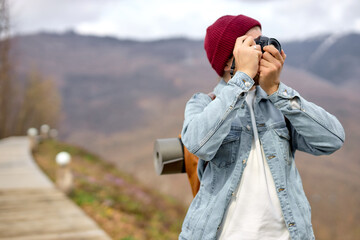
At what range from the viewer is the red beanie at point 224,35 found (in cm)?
126

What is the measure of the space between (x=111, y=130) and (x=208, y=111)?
39516 mm

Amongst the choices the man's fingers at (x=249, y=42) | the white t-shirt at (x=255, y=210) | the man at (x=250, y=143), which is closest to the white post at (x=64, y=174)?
the man at (x=250, y=143)

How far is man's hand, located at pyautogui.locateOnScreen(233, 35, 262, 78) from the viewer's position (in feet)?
3.65

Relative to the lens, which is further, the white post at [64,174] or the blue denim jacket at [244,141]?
the white post at [64,174]

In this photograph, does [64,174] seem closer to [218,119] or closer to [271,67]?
[218,119]

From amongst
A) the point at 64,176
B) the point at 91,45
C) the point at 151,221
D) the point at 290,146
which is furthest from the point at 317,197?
the point at 91,45

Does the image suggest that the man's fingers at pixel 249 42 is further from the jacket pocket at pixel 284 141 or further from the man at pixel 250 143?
the jacket pocket at pixel 284 141

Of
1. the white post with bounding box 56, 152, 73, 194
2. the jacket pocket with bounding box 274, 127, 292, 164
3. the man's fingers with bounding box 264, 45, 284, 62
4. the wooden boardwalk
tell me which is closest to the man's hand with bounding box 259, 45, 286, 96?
the man's fingers with bounding box 264, 45, 284, 62

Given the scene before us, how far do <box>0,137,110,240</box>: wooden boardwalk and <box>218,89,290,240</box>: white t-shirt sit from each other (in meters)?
3.27

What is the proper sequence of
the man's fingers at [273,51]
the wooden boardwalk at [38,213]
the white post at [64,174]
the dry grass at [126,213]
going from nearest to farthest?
the man's fingers at [273,51]
the wooden boardwalk at [38,213]
the dry grass at [126,213]
the white post at [64,174]

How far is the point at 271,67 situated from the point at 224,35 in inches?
10.3

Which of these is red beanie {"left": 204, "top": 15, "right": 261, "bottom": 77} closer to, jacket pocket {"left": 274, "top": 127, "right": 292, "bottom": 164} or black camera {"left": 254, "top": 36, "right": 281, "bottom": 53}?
black camera {"left": 254, "top": 36, "right": 281, "bottom": 53}

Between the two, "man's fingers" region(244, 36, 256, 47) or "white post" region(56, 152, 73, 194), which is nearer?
"man's fingers" region(244, 36, 256, 47)

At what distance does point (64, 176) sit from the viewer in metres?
6.10
